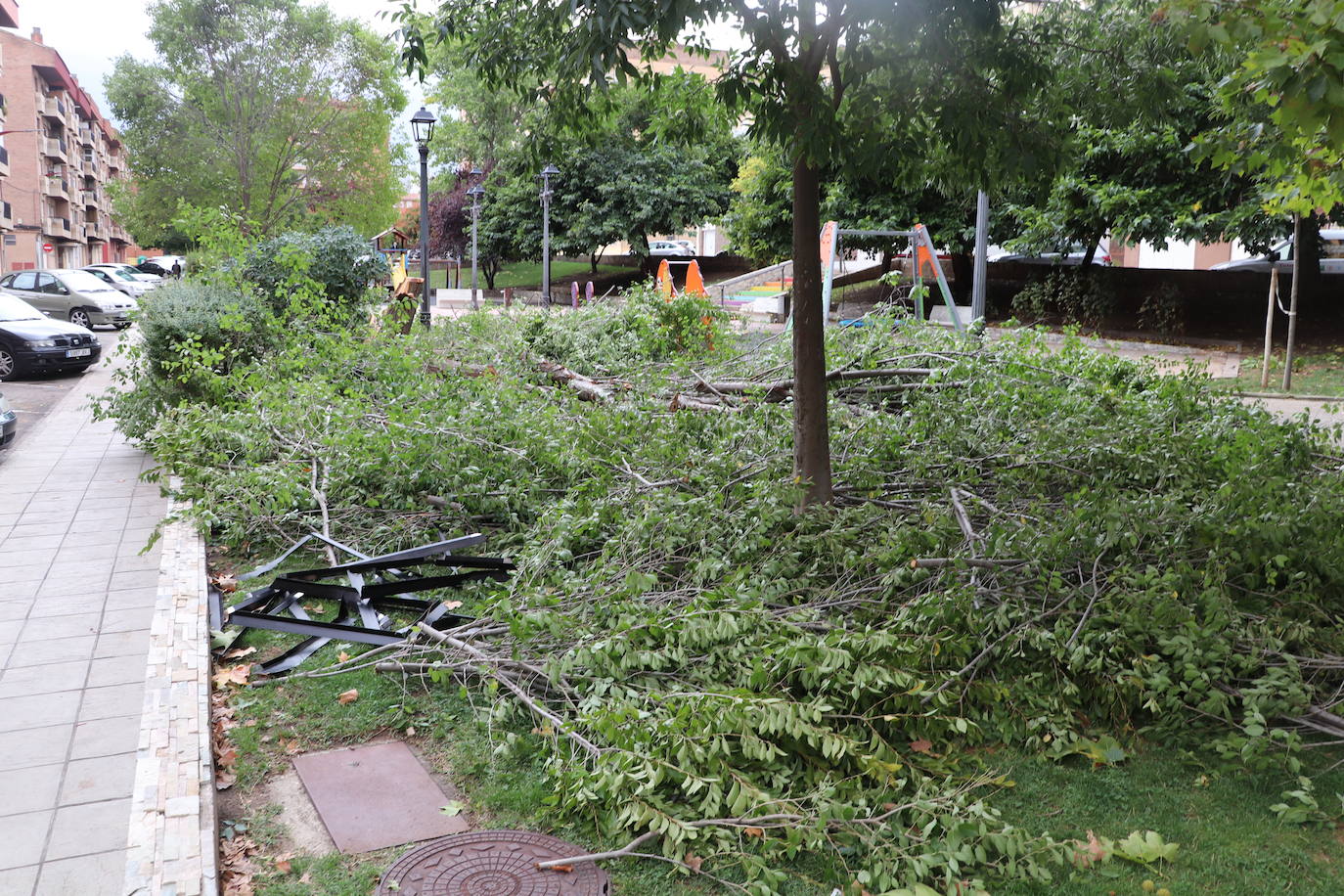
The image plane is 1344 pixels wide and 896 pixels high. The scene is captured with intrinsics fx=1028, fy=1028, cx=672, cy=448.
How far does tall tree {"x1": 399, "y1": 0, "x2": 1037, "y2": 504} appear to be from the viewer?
5055 mm

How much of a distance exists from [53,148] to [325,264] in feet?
211

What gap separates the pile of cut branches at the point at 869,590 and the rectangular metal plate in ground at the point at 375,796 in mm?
491

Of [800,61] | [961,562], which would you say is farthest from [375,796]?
[800,61]

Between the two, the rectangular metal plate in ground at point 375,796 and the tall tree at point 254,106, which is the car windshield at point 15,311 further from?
the rectangular metal plate in ground at point 375,796

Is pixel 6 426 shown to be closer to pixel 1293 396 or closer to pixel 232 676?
pixel 232 676

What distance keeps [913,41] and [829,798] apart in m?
4.14

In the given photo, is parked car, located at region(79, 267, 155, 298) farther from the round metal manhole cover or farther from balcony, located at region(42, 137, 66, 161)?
balcony, located at region(42, 137, 66, 161)

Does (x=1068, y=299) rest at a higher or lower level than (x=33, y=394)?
higher

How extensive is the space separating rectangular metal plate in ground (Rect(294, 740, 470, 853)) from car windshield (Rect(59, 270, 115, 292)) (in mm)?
26830

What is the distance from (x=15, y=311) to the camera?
63.3 feet

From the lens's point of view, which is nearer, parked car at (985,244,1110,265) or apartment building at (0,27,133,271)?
parked car at (985,244,1110,265)

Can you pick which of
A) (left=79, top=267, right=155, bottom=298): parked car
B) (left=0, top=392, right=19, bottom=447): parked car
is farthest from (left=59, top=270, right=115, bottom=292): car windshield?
(left=0, top=392, right=19, bottom=447): parked car

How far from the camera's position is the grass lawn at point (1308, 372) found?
1553 centimetres

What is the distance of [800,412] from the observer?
627 centimetres
